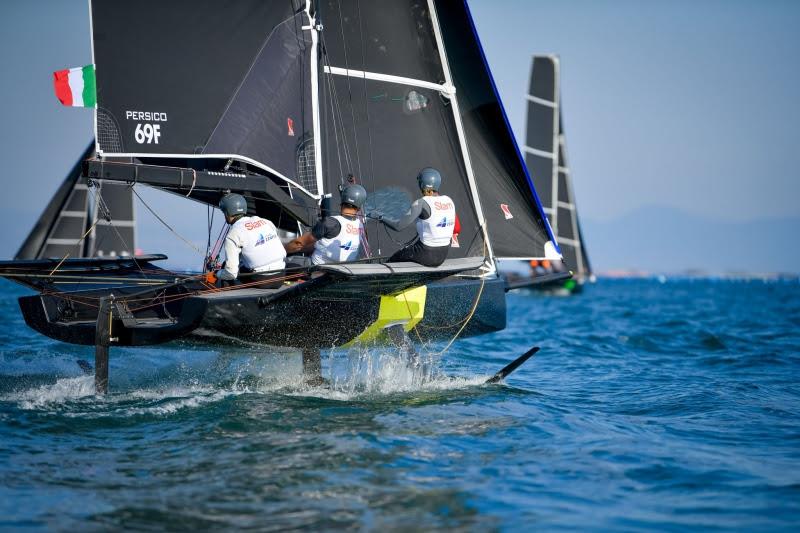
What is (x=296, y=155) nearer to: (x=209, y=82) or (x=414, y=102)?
(x=209, y=82)

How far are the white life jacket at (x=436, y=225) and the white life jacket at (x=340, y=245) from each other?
722 millimetres

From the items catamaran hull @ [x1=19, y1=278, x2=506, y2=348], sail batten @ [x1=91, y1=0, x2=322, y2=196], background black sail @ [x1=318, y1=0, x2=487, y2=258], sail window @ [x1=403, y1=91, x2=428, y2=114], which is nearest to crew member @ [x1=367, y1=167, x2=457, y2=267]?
catamaran hull @ [x1=19, y1=278, x2=506, y2=348]

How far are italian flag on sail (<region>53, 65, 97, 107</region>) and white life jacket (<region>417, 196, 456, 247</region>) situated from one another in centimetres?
392

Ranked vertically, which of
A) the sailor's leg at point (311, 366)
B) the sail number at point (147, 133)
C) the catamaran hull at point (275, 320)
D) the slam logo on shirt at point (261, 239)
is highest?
the sail number at point (147, 133)

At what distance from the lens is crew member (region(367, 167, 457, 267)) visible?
8930 mm

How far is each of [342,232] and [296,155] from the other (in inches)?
80.3

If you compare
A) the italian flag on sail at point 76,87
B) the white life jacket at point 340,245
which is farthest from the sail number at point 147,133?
the white life jacket at point 340,245

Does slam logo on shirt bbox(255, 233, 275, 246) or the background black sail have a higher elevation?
the background black sail

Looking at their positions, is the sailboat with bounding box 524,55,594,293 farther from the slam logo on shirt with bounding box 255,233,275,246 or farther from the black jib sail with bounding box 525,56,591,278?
the slam logo on shirt with bounding box 255,233,275,246

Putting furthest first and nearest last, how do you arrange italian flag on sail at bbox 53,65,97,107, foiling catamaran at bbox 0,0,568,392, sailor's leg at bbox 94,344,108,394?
italian flag on sail at bbox 53,65,97,107 → foiling catamaran at bbox 0,0,568,392 → sailor's leg at bbox 94,344,108,394

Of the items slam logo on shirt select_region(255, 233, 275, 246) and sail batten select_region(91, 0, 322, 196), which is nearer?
slam logo on shirt select_region(255, 233, 275, 246)

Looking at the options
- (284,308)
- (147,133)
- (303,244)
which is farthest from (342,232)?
(147,133)

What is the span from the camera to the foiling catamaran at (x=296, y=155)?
28.2 feet

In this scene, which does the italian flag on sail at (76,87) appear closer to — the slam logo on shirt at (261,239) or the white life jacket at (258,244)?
the white life jacket at (258,244)
